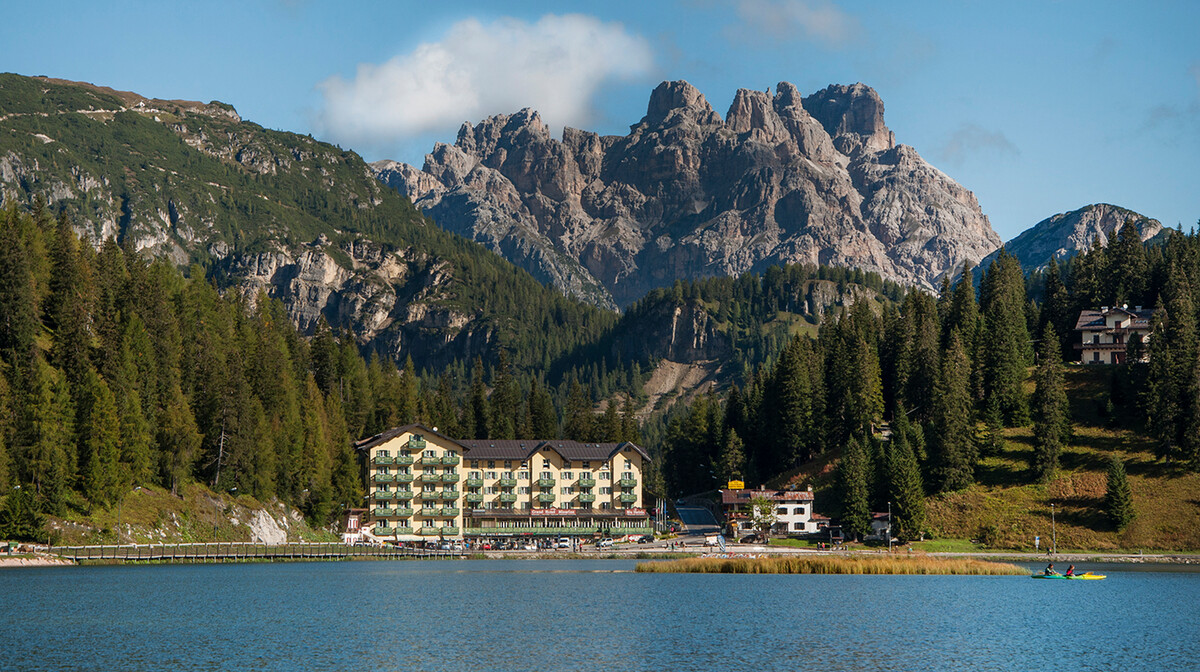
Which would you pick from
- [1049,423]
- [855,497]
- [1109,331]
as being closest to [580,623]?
[855,497]

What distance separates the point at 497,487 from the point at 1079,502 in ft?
298

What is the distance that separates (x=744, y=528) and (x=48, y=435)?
103m

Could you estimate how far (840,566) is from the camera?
379 feet

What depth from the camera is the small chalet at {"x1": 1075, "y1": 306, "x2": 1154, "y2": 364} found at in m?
189

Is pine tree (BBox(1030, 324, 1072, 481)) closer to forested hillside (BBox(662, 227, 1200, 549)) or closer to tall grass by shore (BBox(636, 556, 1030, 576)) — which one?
forested hillside (BBox(662, 227, 1200, 549))

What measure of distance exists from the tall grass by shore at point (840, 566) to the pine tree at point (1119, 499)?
2731 centimetres

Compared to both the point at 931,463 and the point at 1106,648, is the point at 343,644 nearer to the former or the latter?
the point at 1106,648

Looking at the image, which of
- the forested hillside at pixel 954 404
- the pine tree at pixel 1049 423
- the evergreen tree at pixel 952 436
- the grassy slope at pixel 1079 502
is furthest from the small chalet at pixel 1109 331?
the evergreen tree at pixel 952 436

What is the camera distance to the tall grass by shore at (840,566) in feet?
376

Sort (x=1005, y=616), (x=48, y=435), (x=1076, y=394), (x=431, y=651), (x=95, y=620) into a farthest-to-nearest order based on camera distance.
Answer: (x=1076, y=394) → (x=48, y=435) → (x=1005, y=616) → (x=95, y=620) → (x=431, y=651)

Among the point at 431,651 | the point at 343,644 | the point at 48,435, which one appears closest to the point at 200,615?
the point at 343,644

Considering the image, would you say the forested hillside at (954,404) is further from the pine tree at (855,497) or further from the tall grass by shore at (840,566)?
the tall grass by shore at (840,566)

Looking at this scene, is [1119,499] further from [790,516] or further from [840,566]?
[790,516]

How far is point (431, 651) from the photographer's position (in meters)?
58.3
